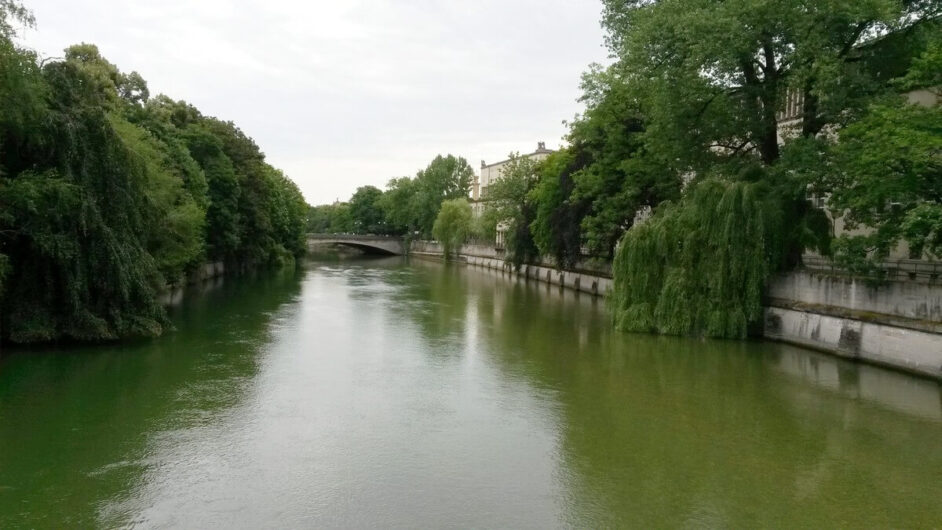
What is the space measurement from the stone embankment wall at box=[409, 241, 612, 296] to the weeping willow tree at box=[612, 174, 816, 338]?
3.18 meters

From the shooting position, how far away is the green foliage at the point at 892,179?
16.8m

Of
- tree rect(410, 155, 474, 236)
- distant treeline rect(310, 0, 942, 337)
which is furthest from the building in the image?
distant treeline rect(310, 0, 942, 337)

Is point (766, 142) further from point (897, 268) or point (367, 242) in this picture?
point (367, 242)

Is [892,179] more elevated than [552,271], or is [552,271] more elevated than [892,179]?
[892,179]

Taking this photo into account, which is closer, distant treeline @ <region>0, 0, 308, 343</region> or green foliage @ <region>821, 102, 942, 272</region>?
distant treeline @ <region>0, 0, 308, 343</region>

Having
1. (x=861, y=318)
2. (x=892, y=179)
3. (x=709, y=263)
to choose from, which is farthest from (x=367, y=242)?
(x=892, y=179)

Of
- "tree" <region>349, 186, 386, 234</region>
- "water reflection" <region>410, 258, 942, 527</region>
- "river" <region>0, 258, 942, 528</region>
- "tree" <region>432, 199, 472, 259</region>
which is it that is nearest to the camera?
"river" <region>0, 258, 942, 528</region>

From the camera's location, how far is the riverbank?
18172 mm

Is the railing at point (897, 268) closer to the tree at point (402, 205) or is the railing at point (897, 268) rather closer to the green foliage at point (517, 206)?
the green foliage at point (517, 206)

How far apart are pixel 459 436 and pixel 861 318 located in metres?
13.8

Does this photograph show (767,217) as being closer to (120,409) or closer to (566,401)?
(566,401)

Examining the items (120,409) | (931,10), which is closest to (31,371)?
(120,409)

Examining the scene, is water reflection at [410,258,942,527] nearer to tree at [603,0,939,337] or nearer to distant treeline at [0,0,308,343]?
tree at [603,0,939,337]

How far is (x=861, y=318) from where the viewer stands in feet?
66.6
